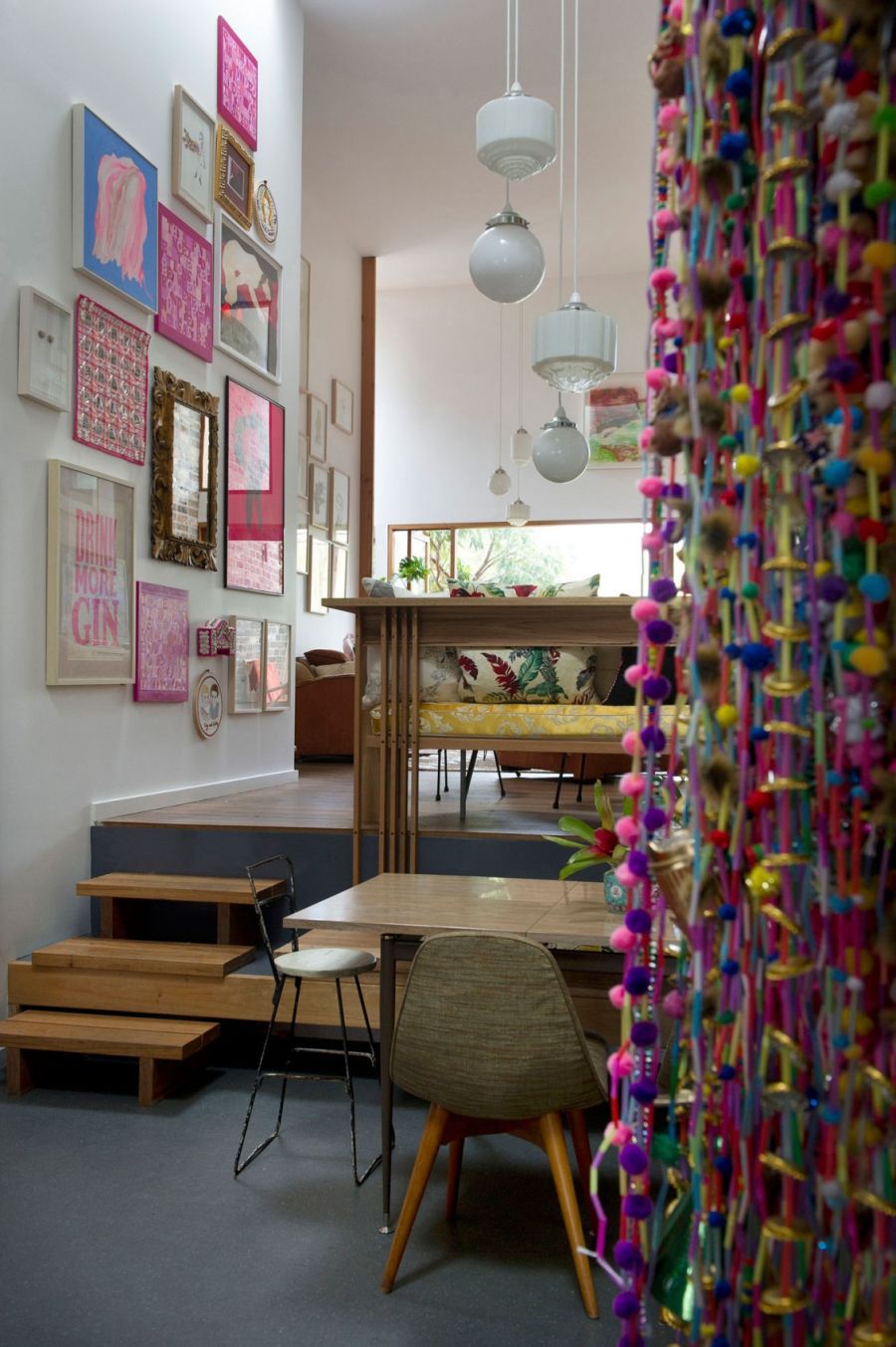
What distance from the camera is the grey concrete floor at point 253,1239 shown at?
211 cm

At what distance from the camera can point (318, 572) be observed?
28.8ft

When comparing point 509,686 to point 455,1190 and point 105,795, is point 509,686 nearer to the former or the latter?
point 105,795

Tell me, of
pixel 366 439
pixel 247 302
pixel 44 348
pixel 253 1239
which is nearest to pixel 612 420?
pixel 366 439

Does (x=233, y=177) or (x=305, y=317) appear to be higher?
(x=305, y=317)

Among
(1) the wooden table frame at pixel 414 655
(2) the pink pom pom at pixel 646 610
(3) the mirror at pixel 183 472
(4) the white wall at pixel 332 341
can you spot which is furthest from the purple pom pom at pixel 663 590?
(4) the white wall at pixel 332 341

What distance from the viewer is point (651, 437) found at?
63cm

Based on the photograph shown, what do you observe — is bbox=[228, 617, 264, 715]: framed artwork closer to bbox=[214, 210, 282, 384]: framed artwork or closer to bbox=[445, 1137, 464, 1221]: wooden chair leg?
bbox=[214, 210, 282, 384]: framed artwork

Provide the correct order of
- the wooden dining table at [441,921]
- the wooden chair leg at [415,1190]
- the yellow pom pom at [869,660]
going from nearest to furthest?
the yellow pom pom at [869,660]
the wooden chair leg at [415,1190]
the wooden dining table at [441,921]

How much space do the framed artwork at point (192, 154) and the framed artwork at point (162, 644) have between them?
174 centimetres

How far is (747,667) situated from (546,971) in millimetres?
1671

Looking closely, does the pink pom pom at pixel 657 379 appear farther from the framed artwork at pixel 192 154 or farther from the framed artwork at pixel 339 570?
the framed artwork at pixel 339 570

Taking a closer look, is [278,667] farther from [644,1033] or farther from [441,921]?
[644,1033]

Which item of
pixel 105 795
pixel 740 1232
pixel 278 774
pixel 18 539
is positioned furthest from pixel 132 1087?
pixel 740 1232

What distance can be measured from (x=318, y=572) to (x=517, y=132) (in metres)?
5.74
